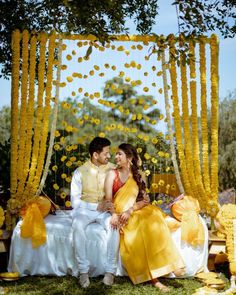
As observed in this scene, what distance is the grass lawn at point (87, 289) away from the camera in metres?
4.07

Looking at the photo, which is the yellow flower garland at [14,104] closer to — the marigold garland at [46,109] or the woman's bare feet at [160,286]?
the marigold garland at [46,109]

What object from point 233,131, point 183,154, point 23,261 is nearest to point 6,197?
point 23,261

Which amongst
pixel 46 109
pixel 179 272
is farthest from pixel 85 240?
pixel 46 109

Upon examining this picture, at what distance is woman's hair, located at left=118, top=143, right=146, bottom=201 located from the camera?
15.1 feet

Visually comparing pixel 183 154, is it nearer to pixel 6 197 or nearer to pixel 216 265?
pixel 216 265

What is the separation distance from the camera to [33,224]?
4.61m

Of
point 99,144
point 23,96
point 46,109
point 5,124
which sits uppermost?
point 5,124

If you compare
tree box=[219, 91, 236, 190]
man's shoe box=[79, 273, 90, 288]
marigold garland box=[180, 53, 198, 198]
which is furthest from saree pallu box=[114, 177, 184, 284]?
tree box=[219, 91, 236, 190]

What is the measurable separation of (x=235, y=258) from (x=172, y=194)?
170cm

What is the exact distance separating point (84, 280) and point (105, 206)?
2.28 ft

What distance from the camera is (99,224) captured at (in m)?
4.56

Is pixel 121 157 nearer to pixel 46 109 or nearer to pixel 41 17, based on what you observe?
pixel 46 109

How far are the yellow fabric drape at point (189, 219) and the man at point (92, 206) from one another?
2.12 feet

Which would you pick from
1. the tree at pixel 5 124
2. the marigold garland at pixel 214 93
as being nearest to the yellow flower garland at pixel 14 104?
the marigold garland at pixel 214 93
